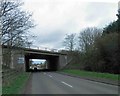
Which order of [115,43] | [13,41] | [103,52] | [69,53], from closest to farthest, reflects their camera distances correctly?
[13,41] → [115,43] → [103,52] → [69,53]

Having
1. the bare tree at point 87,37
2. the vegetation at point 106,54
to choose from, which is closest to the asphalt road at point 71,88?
the vegetation at point 106,54

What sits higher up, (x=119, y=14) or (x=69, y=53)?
(x=119, y=14)

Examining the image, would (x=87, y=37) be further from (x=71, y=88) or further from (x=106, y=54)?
(x=71, y=88)

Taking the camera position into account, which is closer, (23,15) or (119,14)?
(23,15)

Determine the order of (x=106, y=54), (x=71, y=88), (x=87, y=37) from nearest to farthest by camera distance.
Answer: (x=71, y=88), (x=106, y=54), (x=87, y=37)

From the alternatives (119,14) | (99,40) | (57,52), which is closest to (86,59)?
(99,40)

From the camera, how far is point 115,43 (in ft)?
177

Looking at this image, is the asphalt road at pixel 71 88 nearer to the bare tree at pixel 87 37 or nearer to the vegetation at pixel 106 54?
the vegetation at pixel 106 54

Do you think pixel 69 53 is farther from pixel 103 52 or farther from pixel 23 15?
pixel 23 15

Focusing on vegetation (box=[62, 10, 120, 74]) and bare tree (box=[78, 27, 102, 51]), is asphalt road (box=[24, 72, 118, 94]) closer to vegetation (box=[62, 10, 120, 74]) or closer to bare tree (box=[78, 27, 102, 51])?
vegetation (box=[62, 10, 120, 74])

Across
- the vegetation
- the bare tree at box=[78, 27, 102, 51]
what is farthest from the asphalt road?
the bare tree at box=[78, 27, 102, 51]

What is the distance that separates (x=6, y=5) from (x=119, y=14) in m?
41.7

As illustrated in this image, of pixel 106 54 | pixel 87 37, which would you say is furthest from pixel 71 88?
pixel 87 37

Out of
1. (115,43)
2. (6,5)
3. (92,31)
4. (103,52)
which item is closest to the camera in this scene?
(6,5)
